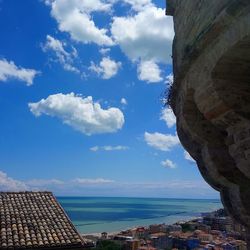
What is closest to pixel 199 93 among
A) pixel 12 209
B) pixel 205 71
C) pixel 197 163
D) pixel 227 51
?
pixel 205 71

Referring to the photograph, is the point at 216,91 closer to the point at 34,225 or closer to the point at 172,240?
the point at 34,225

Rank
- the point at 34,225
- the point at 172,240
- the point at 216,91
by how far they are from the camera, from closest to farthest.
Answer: the point at 216,91
the point at 34,225
the point at 172,240

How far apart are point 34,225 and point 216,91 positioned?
351 inches

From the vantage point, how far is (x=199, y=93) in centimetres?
526

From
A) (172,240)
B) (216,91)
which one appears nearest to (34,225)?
(216,91)

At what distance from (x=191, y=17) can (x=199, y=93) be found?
1.02m

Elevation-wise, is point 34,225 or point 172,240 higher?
point 34,225

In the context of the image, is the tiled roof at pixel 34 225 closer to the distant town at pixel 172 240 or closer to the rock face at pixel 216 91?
the rock face at pixel 216 91

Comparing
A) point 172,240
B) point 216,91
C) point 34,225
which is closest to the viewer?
point 216,91

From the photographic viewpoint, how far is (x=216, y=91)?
4.93 meters

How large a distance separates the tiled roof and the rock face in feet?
20.5

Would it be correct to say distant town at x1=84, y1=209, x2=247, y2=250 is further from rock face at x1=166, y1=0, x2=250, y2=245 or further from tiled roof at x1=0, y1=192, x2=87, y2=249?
rock face at x1=166, y1=0, x2=250, y2=245

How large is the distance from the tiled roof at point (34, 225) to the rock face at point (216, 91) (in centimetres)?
626

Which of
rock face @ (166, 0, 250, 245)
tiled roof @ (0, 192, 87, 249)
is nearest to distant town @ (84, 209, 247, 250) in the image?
tiled roof @ (0, 192, 87, 249)
